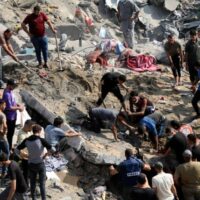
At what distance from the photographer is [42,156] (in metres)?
11.4

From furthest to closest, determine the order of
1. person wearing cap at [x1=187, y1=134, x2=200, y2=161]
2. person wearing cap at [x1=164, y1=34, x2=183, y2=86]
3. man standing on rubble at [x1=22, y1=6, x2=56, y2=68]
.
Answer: person wearing cap at [x1=164, y1=34, x2=183, y2=86]
man standing on rubble at [x1=22, y1=6, x2=56, y2=68]
person wearing cap at [x1=187, y1=134, x2=200, y2=161]

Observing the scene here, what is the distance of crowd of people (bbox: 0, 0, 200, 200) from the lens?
1132cm

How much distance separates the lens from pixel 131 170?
11883 millimetres

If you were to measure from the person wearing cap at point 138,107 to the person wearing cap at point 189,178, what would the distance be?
3135 mm

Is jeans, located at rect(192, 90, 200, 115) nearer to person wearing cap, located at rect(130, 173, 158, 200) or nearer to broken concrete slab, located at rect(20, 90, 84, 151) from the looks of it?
broken concrete slab, located at rect(20, 90, 84, 151)

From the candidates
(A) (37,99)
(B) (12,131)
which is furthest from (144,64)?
(B) (12,131)

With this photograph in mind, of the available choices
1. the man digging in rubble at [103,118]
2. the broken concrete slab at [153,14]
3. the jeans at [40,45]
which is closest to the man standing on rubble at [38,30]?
the jeans at [40,45]

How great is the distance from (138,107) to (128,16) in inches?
184

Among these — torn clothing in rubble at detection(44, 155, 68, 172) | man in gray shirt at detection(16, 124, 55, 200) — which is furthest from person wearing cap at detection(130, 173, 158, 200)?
torn clothing in rubble at detection(44, 155, 68, 172)

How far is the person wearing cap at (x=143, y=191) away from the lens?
1120 cm

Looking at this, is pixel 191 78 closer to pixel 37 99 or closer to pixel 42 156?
pixel 37 99

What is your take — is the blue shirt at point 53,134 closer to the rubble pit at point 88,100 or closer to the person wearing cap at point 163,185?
the rubble pit at point 88,100

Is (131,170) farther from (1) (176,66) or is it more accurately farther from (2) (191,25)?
(2) (191,25)

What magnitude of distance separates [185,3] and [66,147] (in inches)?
494
